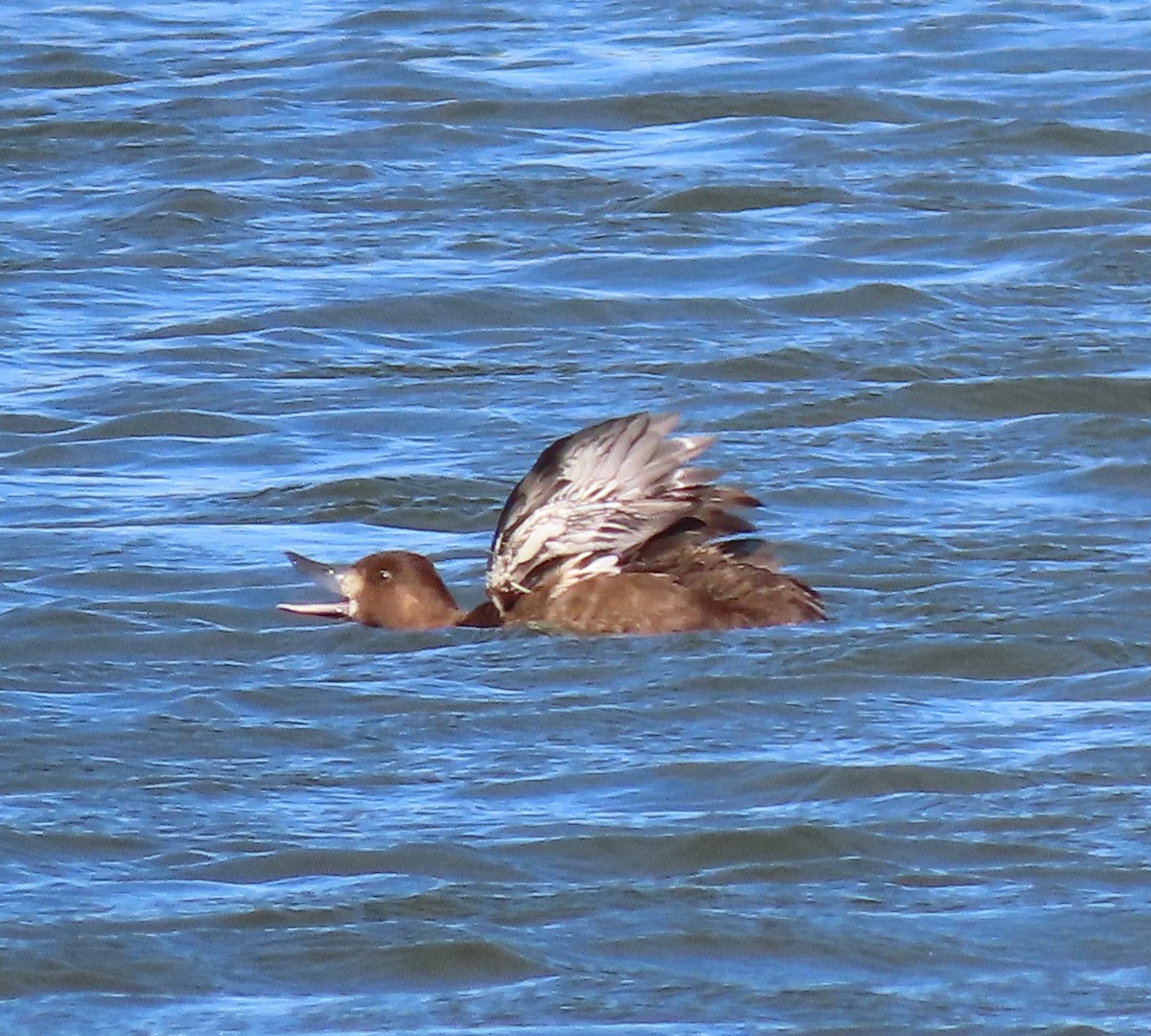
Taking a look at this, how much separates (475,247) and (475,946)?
7.29 meters

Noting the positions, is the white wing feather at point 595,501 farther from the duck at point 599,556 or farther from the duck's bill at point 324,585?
the duck's bill at point 324,585

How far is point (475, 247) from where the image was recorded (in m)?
13.0

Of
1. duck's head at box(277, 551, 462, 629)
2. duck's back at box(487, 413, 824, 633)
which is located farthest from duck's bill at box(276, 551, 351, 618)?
duck's back at box(487, 413, 824, 633)

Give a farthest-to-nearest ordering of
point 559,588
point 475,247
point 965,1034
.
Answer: point 475,247 → point 559,588 → point 965,1034

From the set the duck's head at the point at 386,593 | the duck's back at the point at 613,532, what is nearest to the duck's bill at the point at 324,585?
the duck's head at the point at 386,593

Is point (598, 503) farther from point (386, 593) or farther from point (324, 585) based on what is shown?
point (324, 585)

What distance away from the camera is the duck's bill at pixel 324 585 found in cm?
842

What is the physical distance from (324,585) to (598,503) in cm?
76

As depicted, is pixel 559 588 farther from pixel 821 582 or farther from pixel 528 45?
pixel 528 45

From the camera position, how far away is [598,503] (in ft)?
28.1

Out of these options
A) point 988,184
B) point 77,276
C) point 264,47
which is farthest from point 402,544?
point 264,47

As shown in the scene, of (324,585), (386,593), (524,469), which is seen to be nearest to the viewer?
(386,593)

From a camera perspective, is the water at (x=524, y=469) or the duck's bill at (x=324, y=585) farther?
the duck's bill at (x=324, y=585)

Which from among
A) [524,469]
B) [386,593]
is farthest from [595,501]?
[524,469]
